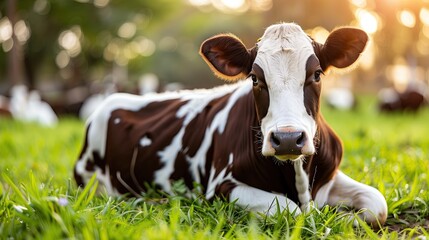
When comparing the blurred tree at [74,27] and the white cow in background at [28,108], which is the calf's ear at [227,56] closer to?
the white cow in background at [28,108]

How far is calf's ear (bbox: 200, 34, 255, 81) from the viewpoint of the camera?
4.27m

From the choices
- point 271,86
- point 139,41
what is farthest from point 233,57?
point 139,41

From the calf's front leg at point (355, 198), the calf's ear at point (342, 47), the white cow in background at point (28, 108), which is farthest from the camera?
the white cow in background at point (28, 108)

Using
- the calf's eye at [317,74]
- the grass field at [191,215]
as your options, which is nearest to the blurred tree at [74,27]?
the grass field at [191,215]

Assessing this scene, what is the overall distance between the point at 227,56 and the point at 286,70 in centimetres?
57

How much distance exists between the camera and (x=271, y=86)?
3.92 metres

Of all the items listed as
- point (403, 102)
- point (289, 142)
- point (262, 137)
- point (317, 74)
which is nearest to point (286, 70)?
point (317, 74)

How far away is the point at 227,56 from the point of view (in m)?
4.32

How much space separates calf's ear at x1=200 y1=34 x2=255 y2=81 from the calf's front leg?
3.50 ft

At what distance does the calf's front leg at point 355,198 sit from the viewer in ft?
13.1

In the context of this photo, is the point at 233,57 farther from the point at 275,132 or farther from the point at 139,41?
the point at 139,41

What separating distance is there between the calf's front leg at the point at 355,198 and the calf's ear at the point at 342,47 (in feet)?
2.87

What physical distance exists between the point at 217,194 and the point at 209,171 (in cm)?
53

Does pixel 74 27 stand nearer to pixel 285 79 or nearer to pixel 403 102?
pixel 403 102
